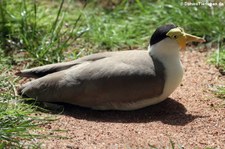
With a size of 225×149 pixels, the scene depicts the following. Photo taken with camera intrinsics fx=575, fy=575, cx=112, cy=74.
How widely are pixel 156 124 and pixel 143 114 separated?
0.31 m

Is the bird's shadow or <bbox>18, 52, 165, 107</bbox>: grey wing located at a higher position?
<bbox>18, 52, 165, 107</bbox>: grey wing

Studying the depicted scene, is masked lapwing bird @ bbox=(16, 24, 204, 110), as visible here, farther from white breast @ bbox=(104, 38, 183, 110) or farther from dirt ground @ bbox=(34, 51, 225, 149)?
dirt ground @ bbox=(34, 51, 225, 149)

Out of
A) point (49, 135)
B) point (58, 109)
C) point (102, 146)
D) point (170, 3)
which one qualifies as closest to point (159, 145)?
point (102, 146)

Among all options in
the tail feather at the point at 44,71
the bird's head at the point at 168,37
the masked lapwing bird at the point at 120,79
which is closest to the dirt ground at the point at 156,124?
the masked lapwing bird at the point at 120,79

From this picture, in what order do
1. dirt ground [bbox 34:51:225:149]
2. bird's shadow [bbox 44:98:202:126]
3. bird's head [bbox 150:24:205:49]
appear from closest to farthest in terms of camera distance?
dirt ground [bbox 34:51:225:149], bird's shadow [bbox 44:98:202:126], bird's head [bbox 150:24:205:49]

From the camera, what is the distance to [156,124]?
4.49m

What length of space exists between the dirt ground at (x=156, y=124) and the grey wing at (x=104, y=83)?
0.16 metres

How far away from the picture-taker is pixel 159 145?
4.03 metres

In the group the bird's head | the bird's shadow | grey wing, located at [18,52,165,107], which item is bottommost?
the bird's shadow

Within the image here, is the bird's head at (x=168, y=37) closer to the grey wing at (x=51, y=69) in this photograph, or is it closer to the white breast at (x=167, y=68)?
the white breast at (x=167, y=68)

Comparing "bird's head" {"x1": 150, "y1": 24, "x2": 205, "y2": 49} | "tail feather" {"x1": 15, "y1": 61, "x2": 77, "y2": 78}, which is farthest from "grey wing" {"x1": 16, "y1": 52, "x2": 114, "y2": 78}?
"bird's head" {"x1": 150, "y1": 24, "x2": 205, "y2": 49}

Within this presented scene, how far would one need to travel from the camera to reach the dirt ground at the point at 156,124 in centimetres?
409

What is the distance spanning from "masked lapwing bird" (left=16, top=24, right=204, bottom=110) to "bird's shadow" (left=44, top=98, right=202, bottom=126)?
8 centimetres

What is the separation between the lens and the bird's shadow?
4.63m
